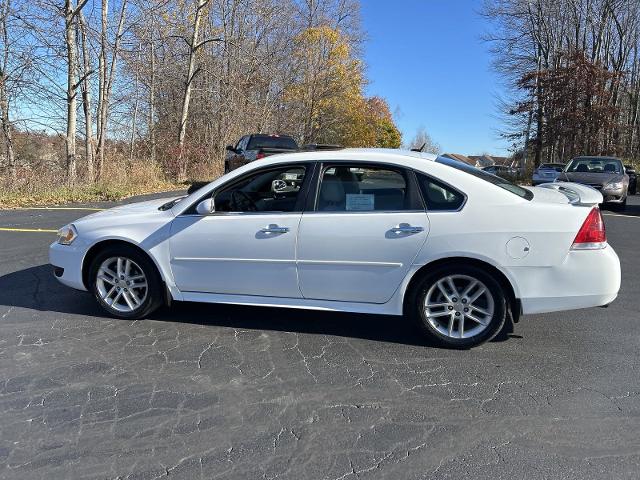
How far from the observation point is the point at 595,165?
14758 mm

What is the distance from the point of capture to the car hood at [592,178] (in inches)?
527

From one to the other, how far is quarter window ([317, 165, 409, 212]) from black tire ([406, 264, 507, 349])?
613 millimetres

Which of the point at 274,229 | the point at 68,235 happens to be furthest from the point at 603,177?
the point at 68,235

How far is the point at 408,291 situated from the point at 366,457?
1.57 meters

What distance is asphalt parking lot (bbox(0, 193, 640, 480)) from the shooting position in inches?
100.0

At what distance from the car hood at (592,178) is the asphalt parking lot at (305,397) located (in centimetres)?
1012

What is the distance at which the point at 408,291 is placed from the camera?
3.89 metres

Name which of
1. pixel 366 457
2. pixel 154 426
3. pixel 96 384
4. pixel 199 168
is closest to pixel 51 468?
Answer: pixel 154 426

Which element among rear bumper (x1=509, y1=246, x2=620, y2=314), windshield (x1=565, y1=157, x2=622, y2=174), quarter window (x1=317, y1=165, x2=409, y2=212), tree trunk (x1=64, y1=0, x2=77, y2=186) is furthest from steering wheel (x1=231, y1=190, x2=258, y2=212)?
windshield (x1=565, y1=157, x2=622, y2=174)

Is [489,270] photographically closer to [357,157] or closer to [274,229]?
[357,157]

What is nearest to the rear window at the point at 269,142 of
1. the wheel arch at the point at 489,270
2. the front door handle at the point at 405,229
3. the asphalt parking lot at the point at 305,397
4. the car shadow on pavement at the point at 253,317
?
the car shadow on pavement at the point at 253,317

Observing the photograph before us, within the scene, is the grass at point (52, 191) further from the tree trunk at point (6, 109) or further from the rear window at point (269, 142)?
the rear window at point (269, 142)

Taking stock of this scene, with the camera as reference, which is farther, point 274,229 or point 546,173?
point 546,173

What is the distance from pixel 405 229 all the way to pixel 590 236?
1366 millimetres
